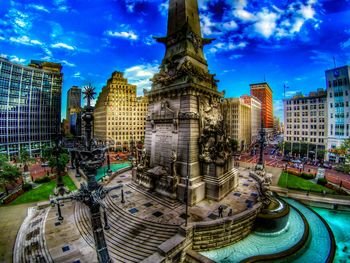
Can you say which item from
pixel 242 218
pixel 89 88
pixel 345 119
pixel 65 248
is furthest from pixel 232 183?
pixel 345 119

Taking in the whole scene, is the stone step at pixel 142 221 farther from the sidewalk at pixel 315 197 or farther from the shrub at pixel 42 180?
the shrub at pixel 42 180

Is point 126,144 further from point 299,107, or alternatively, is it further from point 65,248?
point 299,107

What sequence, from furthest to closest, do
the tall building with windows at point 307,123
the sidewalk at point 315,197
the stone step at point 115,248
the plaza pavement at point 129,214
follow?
the tall building with windows at point 307,123 < the sidewalk at point 315,197 < the plaza pavement at point 129,214 < the stone step at point 115,248

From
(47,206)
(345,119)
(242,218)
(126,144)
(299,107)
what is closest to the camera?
(242,218)

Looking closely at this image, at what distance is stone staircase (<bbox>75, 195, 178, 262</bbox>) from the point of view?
12531 mm

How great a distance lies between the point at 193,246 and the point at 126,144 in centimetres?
6548

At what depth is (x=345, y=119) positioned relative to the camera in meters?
48.6

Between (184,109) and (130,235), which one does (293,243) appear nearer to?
(130,235)

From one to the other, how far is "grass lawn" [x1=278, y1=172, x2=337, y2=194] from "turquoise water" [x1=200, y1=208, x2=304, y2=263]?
1367cm

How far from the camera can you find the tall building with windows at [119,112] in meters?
69.7

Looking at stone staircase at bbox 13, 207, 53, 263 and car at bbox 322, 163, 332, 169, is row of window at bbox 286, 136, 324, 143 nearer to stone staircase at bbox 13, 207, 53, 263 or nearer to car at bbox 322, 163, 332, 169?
car at bbox 322, 163, 332, 169

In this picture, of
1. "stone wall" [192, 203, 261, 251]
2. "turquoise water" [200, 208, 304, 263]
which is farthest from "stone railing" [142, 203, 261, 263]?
"turquoise water" [200, 208, 304, 263]

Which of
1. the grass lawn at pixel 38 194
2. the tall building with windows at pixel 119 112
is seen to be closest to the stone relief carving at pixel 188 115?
the grass lawn at pixel 38 194

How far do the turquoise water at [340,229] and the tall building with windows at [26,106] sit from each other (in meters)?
69.3
